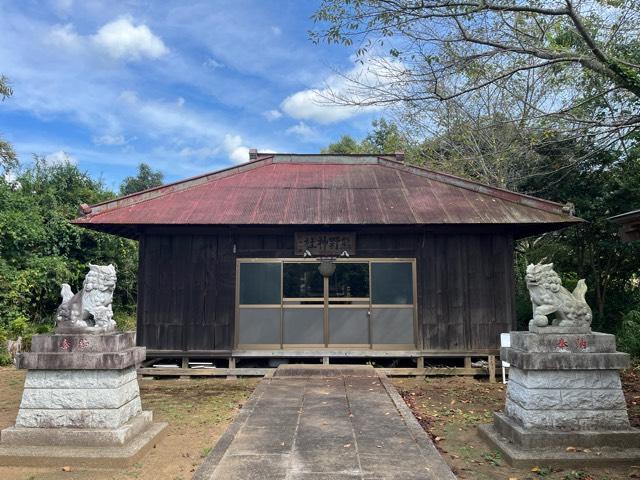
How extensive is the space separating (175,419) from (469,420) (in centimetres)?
426

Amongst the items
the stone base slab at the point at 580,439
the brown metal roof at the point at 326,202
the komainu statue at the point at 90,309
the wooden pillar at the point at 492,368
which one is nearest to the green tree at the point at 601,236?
the brown metal roof at the point at 326,202

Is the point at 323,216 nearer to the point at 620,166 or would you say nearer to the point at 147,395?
the point at 147,395

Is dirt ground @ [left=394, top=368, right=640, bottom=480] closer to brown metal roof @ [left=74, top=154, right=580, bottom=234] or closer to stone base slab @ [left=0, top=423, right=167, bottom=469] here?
brown metal roof @ [left=74, top=154, right=580, bottom=234]

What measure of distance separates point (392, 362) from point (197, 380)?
4225 mm

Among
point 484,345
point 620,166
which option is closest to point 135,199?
point 484,345

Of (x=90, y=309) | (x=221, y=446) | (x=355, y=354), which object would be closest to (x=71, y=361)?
(x=90, y=309)

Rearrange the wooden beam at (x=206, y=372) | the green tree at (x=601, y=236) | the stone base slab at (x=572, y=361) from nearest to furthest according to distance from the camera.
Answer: the stone base slab at (x=572, y=361) < the wooden beam at (x=206, y=372) < the green tree at (x=601, y=236)

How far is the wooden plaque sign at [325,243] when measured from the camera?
32.0ft

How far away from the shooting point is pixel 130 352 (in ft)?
17.5

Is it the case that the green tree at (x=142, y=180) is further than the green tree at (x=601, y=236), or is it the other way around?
the green tree at (x=142, y=180)

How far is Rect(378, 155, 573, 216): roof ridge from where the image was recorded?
31.0 feet

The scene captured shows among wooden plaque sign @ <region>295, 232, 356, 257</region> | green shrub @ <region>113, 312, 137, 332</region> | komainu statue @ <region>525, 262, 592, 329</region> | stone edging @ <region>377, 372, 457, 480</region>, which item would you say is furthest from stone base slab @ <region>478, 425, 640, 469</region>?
green shrub @ <region>113, 312, 137, 332</region>

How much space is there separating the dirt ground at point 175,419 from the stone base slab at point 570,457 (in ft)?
10.9

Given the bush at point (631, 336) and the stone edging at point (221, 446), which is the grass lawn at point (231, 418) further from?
the bush at point (631, 336)
